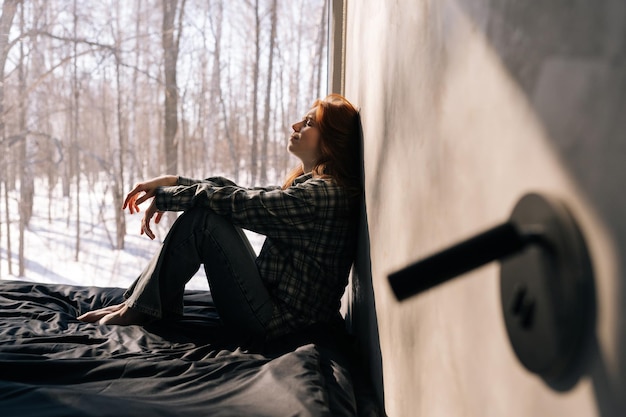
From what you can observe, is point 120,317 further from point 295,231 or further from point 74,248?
point 74,248

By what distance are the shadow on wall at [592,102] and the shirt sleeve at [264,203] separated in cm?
133

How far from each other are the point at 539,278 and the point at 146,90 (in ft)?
10.8

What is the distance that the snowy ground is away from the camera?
3537mm

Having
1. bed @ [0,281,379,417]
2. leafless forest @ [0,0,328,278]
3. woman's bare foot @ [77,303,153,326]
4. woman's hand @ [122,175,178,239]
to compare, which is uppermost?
leafless forest @ [0,0,328,278]

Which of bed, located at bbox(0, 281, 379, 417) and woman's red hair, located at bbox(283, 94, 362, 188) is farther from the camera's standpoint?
woman's red hair, located at bbox(283, 94, 362, 188)

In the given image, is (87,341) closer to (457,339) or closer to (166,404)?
(166,404)

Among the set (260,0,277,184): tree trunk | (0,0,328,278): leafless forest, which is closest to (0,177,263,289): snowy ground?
(0,0,328,278): leafless forest

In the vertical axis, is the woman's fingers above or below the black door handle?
below

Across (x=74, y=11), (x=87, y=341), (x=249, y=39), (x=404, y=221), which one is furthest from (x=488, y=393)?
(x=74, y=11)

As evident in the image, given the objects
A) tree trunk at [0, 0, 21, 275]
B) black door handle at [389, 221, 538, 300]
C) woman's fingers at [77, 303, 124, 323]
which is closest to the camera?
black door handle at [389, 221, 538, 300]

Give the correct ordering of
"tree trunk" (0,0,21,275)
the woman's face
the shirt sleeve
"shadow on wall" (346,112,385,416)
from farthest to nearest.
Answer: "tree trunk" (0,0,21,275) < the woman's face < the shirt sleeve < "shadow on wall" (346,112,385,416)

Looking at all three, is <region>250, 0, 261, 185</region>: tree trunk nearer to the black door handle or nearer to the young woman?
the young woman

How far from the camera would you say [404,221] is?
44.8 inches

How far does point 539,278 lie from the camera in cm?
41
